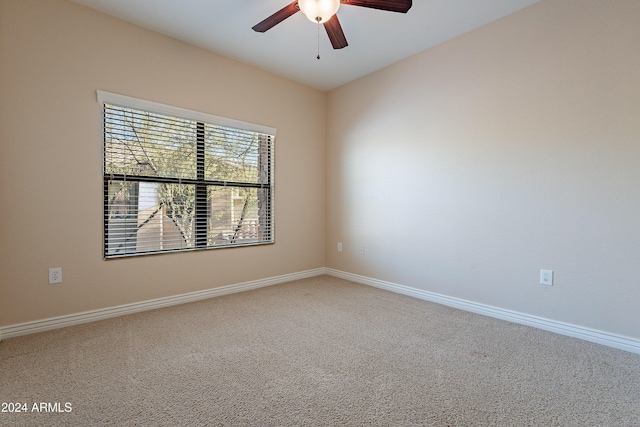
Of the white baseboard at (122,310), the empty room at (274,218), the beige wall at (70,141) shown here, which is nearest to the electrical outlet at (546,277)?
the empty room at (274,218)

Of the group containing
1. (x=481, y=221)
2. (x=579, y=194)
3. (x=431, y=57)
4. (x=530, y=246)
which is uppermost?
(x=431, y=57)

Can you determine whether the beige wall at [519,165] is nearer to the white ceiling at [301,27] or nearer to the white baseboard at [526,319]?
the white baseboard at [526,319]

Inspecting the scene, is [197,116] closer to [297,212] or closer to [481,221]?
[297,212]

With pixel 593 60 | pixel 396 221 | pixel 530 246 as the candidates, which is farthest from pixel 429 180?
pixel 593 60

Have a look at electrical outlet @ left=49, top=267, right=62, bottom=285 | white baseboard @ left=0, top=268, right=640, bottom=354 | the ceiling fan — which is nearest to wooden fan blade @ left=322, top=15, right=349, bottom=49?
the ceiling fan

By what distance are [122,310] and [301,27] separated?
3.01 m

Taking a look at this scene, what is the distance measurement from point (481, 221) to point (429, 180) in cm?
66

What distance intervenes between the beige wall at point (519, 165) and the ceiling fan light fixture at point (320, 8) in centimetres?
163

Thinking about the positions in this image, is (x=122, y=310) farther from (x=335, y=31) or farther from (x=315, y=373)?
(x=335, y=31)

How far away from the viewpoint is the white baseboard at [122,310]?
2.28 metres

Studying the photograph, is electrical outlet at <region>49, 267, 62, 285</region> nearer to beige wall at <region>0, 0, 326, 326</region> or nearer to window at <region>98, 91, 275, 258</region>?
beige wall at <region>0, 0, 326, 326</region>

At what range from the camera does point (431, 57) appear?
3.11m

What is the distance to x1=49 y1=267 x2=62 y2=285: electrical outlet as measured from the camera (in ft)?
7.81

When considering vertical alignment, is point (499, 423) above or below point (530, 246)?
below
